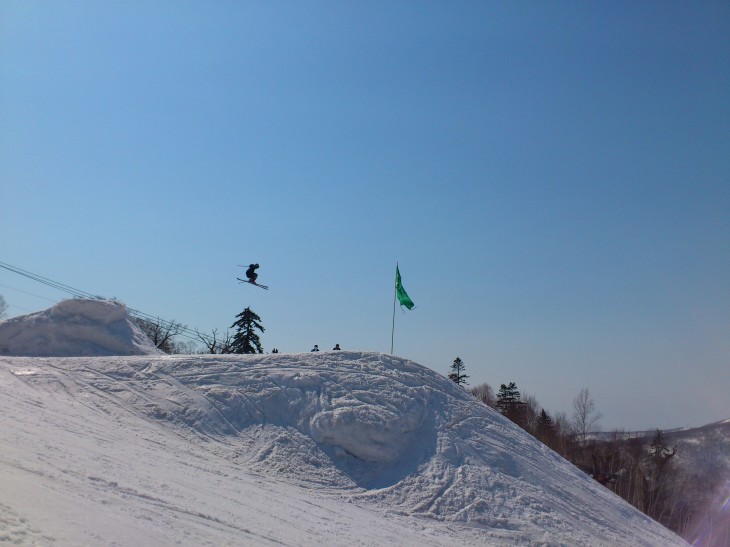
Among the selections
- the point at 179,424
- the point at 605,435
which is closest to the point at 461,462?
the point at 179,424

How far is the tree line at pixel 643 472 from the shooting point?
103ft

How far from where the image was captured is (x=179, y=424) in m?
13.8

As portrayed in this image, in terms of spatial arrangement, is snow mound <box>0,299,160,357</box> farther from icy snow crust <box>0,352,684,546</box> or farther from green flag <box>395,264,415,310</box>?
green flag <box>395,264,415,310</box>

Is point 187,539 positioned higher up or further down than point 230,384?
further down

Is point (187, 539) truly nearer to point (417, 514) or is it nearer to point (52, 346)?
point (417, 514)

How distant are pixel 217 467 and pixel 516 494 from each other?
6.37 meters

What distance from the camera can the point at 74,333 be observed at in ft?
66.3

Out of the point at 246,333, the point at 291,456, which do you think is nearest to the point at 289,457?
the point at 291,456

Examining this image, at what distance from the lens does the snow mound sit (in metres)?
19.5

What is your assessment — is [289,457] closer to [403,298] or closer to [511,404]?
[403,298]

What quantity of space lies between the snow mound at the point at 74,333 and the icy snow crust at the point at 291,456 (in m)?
3.94

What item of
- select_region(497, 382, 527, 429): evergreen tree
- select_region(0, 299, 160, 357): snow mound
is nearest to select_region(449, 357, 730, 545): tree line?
select_region(497, 382, 527, 429): evergreen tree

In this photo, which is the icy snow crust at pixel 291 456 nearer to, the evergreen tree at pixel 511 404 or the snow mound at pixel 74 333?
the snow mound at pixel 74 333

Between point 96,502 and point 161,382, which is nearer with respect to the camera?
point 96,502
